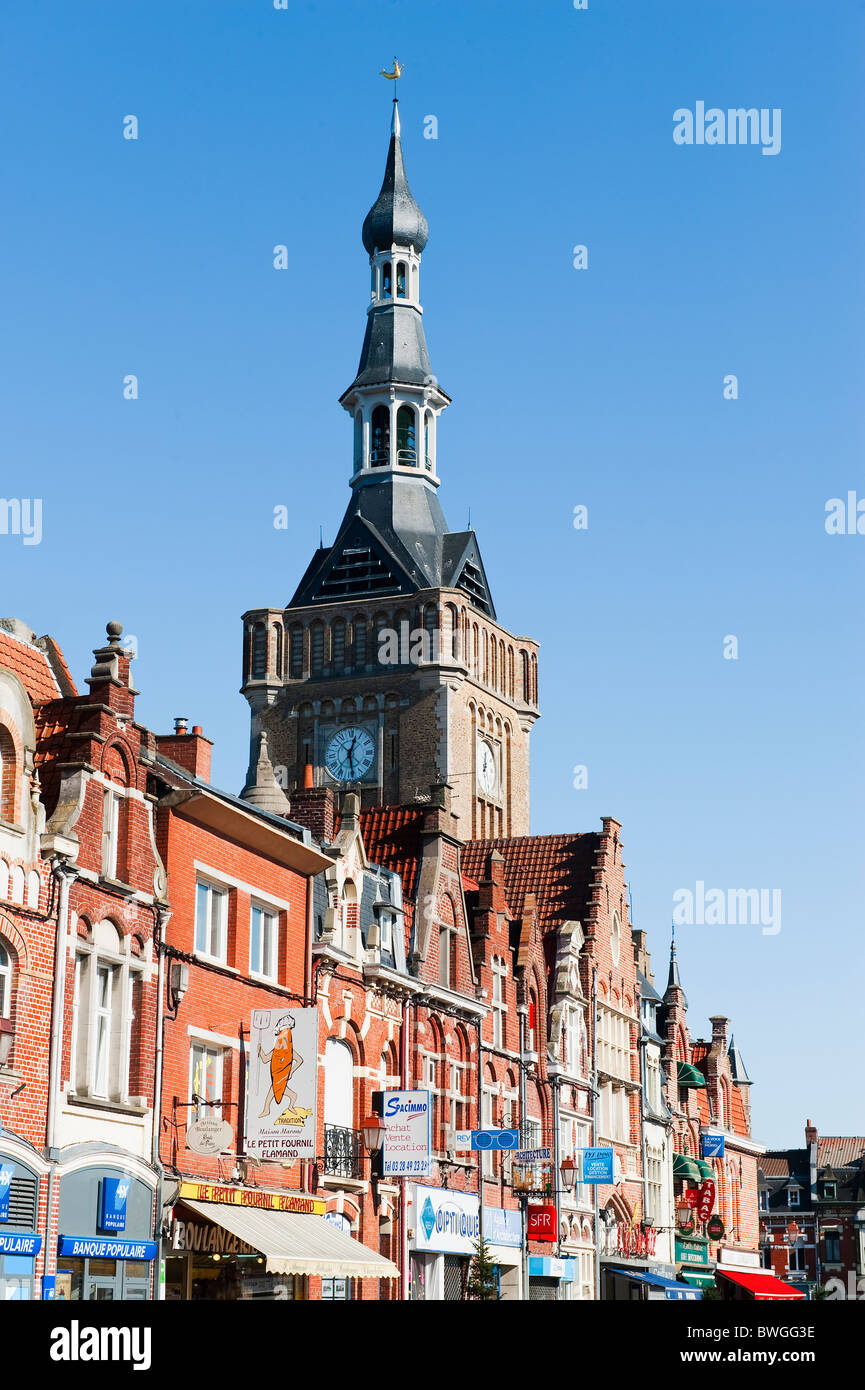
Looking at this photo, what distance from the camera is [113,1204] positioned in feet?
95.2

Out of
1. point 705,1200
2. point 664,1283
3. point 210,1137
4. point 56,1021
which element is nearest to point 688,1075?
point 705,1200

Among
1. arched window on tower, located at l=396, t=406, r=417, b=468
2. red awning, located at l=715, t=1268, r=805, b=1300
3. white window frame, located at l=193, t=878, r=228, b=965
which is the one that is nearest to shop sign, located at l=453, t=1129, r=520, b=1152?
white window frame, located at l=193, t=878, r=228, b=965

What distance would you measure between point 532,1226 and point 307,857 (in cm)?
1832

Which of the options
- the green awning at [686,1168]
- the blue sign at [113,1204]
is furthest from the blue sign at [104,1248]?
the green awning at [686,1168]

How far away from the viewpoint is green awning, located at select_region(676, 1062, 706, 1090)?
80.8 metres

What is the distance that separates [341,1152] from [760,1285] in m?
46.8

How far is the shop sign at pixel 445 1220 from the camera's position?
42.8 metres

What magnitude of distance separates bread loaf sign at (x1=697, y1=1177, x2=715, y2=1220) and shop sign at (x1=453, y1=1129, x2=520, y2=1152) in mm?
31901

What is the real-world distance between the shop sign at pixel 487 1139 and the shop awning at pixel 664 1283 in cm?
1643

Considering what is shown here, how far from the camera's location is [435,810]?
48.8 metres

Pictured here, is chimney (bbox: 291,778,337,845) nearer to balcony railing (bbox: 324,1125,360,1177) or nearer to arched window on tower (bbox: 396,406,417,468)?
balcony railing (bbox: 324,1125,360,1177)
